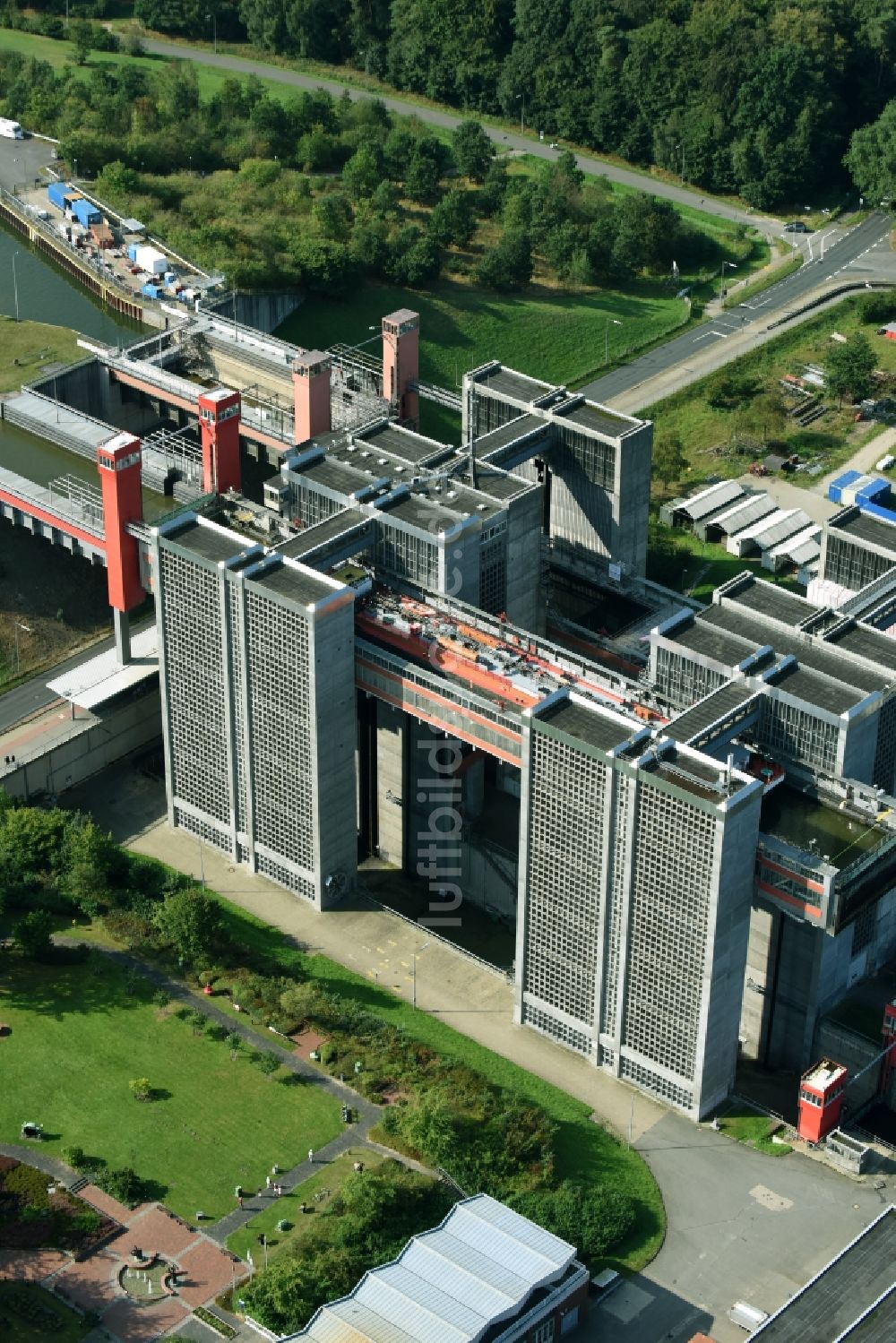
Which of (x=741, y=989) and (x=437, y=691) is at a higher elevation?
(x=437, y=691)

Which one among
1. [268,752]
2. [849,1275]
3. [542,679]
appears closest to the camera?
[849,1275]

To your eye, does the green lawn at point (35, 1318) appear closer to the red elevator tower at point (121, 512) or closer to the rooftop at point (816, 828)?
the rooftop at point (816, 828)

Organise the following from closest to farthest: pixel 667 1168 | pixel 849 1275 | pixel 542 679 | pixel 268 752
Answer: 1. pixel 849 1275
2. pixel 667 1168
3. pixel 542 679
4. pixel 268 752

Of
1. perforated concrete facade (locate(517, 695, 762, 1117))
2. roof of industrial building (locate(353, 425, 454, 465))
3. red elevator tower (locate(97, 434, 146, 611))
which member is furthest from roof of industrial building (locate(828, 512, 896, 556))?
red elevator tower (locate(97, 434, 146, 611))

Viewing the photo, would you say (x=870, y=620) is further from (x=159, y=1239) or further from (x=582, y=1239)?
(x=159, y=1239)

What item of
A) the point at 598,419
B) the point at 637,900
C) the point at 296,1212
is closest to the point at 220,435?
the point at 598,419

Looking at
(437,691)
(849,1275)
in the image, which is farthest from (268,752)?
(849,1275)
